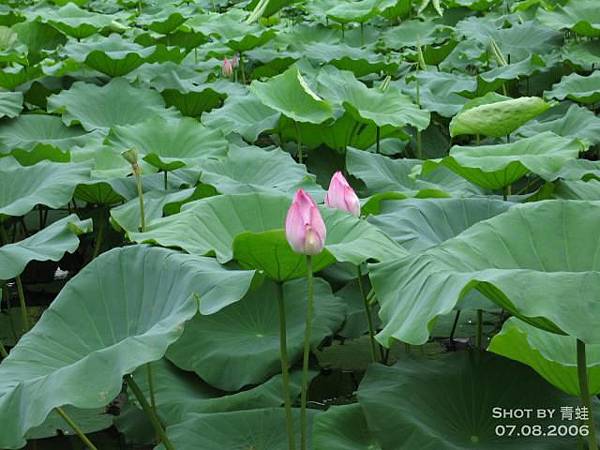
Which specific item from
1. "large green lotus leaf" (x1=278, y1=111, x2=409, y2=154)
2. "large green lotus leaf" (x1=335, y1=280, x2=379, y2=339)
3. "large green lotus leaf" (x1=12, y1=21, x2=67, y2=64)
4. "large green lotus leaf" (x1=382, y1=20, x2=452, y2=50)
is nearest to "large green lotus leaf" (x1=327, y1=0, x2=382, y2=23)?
"large green lotus leaf" (x1=382, y1=20, x2=452, y2=50)

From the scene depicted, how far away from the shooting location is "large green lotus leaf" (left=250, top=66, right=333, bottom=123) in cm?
261

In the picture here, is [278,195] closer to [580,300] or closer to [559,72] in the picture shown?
[580,300]

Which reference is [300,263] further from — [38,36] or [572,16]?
[38,36]

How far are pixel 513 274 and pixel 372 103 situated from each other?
168cm

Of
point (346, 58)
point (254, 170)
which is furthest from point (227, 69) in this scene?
point (254, 170)

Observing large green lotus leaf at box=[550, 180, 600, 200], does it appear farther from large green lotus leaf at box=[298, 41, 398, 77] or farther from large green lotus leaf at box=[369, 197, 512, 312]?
large green lotus leaf at box=[298, 41, 398, 77]

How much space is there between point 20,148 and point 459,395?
59.7 inches

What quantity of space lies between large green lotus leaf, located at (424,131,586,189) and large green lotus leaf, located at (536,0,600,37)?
5.25 feet

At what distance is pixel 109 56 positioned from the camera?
3.35 metres

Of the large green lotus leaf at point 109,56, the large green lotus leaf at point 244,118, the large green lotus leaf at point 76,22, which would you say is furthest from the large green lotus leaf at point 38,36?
the large green lotus leaf at point 244,118

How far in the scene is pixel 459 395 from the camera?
4.98 feet

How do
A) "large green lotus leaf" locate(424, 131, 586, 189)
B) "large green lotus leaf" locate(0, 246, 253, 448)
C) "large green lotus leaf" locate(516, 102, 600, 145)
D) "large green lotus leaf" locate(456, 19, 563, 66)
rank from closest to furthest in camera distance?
1. "large green lotus leaf" locate(0, 246, 253, 448)
2. "large green lotus leaf" locate(424, 131, 586, 189)
3. "large green lotus leaf" locate(516, 102, 600, 145)
4. "large green lotus leaf" locate(456, 19, 563, 66)

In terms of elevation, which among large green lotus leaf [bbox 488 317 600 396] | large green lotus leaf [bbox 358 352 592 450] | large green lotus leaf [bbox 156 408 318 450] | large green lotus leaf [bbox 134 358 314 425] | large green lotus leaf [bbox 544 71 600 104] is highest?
large green lotus leaf [bbox 488 317 600 396]

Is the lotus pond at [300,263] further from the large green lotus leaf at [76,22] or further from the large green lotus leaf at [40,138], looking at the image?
the large green lotus leaf at [76,22]
